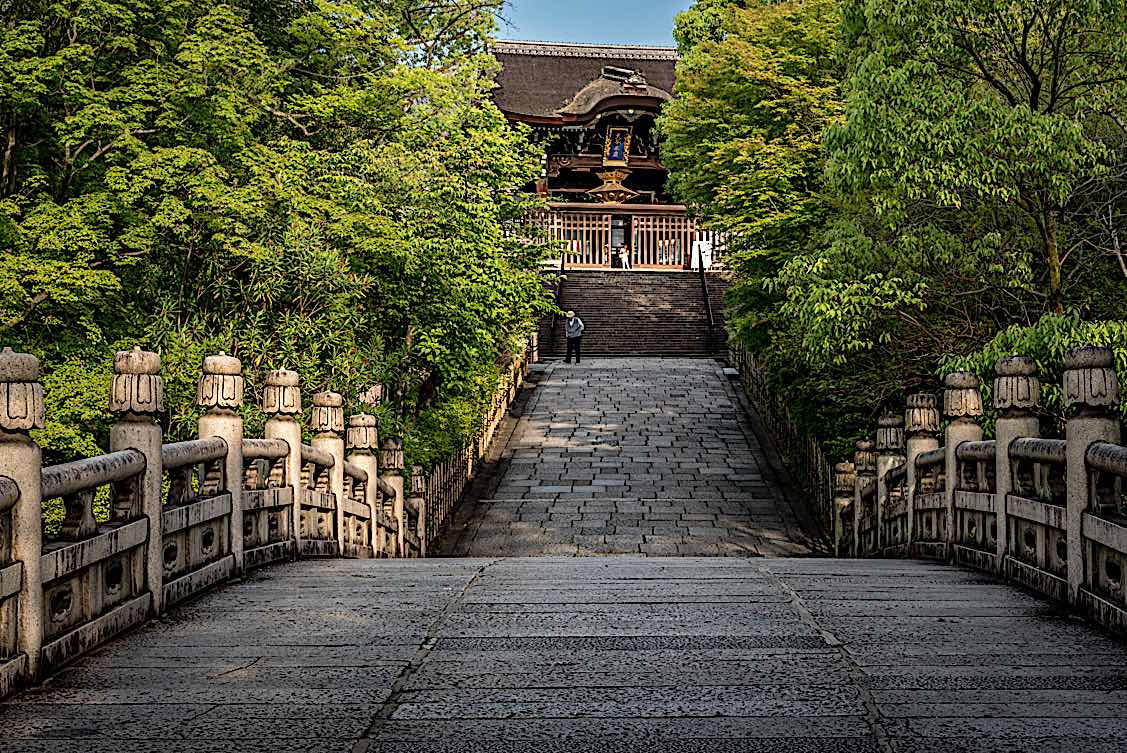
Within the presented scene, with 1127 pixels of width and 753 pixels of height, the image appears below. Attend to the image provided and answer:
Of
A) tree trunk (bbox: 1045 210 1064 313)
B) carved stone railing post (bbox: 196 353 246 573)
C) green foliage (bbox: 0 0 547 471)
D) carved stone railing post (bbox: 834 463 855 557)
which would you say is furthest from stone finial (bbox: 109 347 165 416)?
carved stone railing post (bbox: 834 463 855 557)

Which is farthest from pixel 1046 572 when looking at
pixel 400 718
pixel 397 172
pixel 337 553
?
pixel 397 172

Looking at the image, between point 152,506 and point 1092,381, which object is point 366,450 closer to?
point 152,506

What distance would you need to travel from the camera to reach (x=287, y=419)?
894cm

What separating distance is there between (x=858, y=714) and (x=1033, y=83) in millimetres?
9354

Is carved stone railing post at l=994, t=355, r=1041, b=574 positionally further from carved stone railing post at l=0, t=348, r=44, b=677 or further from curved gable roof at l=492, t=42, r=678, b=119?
curved gable roof at l=492, t=42, r=678, b=119

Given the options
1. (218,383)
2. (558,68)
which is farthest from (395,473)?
(558,68)

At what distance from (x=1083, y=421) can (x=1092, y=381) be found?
203 millimetres

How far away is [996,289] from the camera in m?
12.3

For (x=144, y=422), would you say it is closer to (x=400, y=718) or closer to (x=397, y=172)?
(x=400, y=718)

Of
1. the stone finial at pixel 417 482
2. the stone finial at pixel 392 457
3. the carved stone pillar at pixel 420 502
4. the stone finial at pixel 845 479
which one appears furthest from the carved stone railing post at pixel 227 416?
the stone finial at pixel 845 479

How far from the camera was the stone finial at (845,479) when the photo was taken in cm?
1457

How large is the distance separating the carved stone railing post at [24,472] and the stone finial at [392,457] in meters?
8.44

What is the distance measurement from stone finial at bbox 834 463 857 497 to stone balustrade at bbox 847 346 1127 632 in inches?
111

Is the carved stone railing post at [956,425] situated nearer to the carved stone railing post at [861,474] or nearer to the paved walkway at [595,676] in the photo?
the paved walkway at [595,676]
